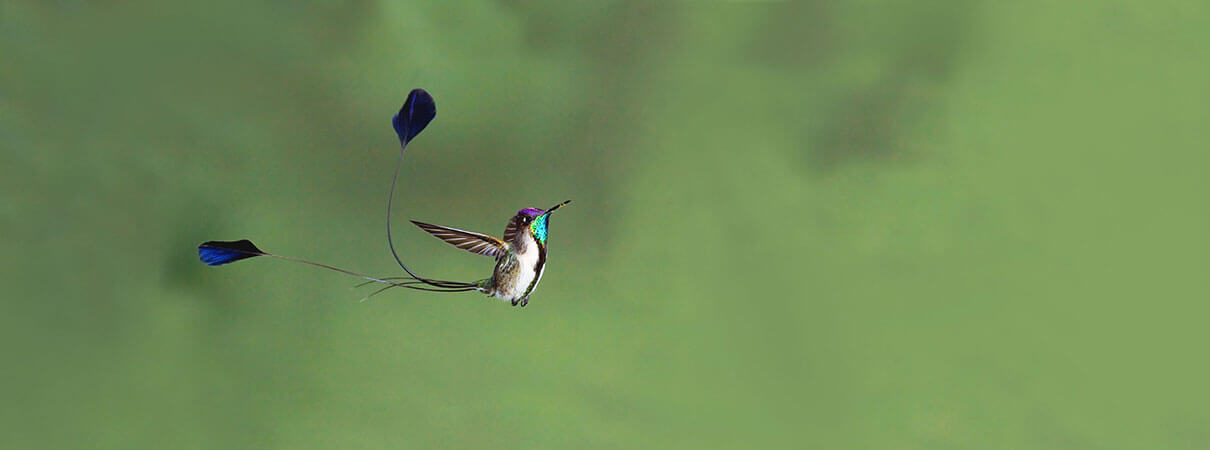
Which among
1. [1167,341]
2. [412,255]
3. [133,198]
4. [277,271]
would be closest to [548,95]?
[412,255]

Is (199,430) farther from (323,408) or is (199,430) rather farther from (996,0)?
(996,0)

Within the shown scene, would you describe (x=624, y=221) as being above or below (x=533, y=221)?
above

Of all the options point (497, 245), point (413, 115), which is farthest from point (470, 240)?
point (413, 115)

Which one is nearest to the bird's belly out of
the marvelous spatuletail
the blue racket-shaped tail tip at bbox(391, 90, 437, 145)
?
the marvelous spatuletail

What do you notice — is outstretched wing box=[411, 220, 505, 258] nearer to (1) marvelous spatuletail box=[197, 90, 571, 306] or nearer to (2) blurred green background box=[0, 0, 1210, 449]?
(1) marvelous spatuletail box=[197, 90, 571, 306]

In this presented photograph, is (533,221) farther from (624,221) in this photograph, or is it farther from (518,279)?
(624,221)

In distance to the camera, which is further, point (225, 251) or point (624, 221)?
point (624, 221)
